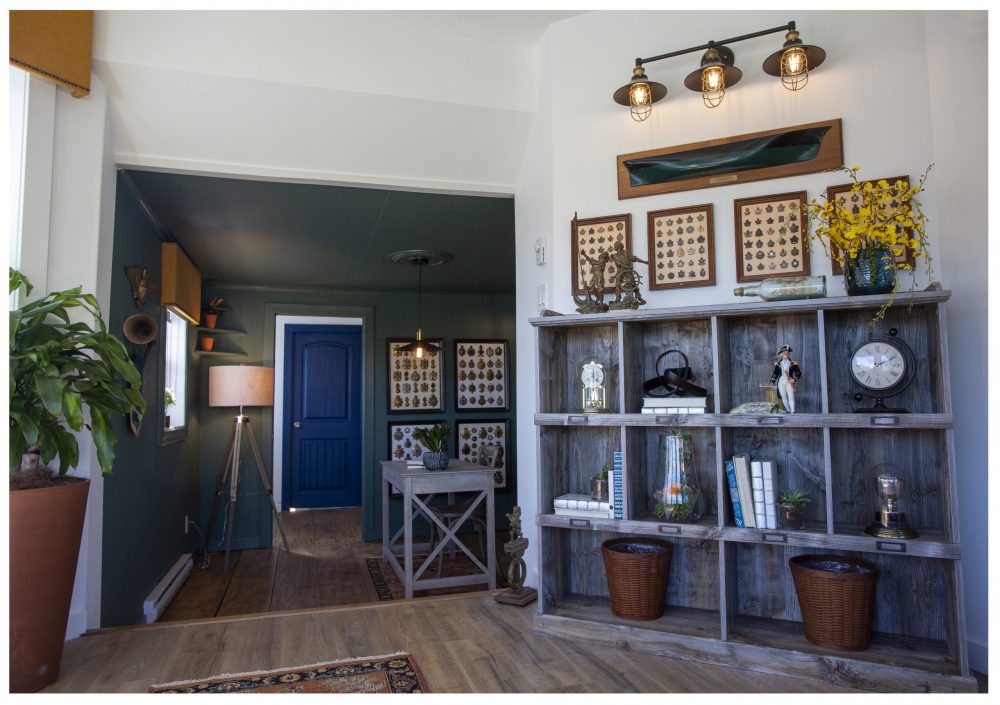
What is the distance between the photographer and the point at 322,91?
10.4 feet

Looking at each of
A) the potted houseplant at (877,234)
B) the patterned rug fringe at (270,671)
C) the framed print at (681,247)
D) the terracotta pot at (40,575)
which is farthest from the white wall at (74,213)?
the potted houseplant at (877,234)

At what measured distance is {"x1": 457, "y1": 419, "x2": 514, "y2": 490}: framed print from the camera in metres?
6.98

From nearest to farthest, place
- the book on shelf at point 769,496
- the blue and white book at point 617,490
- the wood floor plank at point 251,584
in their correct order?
the book on shelf at point 769,496 < the blue and white book at point 617,490 < the wood floor plank at point 251,584

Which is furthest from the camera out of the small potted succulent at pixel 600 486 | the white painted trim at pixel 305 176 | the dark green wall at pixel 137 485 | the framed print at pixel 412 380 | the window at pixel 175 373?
the framed print at pixel 412 380

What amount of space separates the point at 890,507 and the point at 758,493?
1.38 ft

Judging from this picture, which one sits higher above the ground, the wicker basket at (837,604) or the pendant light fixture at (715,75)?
the pendant light fixture at (715,75)

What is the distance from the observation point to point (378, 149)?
137 inches

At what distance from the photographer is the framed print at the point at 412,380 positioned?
6.79 meters

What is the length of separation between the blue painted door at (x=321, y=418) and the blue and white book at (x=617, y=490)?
6.19m

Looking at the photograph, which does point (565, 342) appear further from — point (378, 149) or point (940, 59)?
point (940, 59)

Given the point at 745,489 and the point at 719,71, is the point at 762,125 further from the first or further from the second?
the point at 745,489

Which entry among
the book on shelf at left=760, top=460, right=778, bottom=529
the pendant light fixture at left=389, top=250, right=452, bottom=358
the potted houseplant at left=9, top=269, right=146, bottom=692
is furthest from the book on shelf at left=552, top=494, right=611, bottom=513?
the pendant light fixture at left=389, top=250, right=452, bottom=358

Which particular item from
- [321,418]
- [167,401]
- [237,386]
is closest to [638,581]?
[167,401]

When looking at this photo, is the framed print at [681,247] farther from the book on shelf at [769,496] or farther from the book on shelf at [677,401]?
the book on shelf at [769,496]
